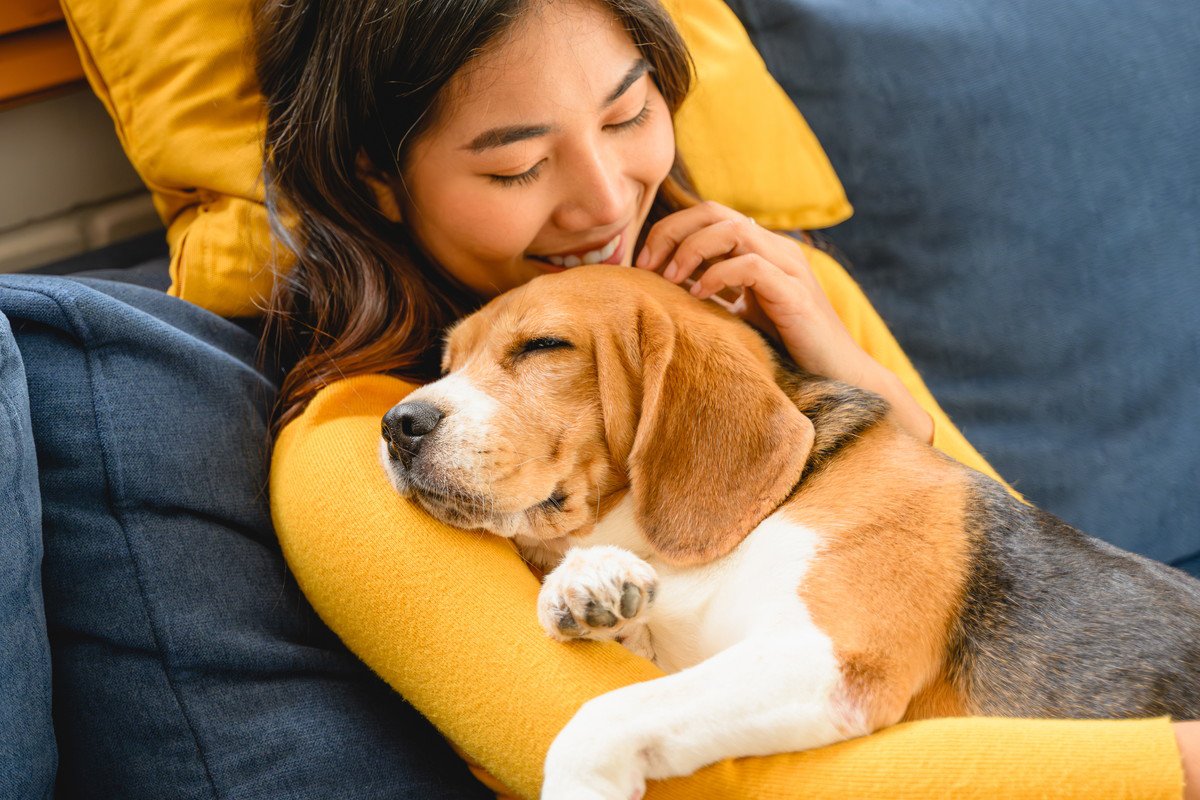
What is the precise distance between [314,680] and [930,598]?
94cm

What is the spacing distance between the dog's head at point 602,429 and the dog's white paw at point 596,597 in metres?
0.13

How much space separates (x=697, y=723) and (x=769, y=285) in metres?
0.92

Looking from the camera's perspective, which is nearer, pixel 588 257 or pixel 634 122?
pixel 634 122

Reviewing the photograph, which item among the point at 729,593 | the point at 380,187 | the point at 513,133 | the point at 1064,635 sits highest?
the point at 513,133

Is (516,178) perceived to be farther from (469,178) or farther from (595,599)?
(595,599)

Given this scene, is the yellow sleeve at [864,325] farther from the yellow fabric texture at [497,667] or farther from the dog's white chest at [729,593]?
the yellow fabric texture at [497,667]

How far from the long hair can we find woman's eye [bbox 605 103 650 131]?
129mm

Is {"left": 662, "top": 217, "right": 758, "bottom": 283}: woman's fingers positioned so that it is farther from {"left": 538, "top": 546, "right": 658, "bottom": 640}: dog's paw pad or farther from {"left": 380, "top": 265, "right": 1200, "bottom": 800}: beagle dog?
{"left": 538, "top": 546, "right": 658, "bottom": 640}: dog's paw pad

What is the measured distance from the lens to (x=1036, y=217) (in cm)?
247

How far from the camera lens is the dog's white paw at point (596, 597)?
4.31 feet

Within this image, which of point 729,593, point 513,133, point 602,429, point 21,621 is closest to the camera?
point 21,621

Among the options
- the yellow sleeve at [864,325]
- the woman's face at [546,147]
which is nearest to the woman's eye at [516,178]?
the woman's face at [546,147]

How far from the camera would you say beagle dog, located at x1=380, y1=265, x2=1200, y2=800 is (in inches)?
46.9

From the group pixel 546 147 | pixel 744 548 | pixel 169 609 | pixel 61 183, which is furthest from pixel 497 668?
pixel 61 183
